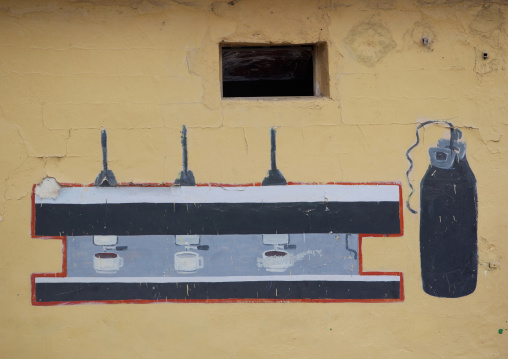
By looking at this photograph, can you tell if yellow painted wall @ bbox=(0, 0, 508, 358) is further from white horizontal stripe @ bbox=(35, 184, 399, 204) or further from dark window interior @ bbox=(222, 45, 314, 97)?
dark window interior @ bbox=(222, 45, 314, 97)

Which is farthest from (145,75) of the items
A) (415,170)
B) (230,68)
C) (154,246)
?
(415,170)

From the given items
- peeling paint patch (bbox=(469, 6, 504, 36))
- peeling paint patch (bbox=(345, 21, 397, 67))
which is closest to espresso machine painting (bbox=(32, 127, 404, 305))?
peeling paint patch (bbox=(345, 21, 397, 67))

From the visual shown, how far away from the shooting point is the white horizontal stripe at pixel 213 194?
286 centimetres

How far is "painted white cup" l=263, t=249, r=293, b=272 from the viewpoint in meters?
2.89

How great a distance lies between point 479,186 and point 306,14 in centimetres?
136

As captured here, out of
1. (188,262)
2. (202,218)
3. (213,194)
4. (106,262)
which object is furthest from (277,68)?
(106,262)

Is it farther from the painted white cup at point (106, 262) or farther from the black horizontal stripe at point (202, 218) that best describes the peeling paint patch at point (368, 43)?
the painted white cup at point (106, 262)

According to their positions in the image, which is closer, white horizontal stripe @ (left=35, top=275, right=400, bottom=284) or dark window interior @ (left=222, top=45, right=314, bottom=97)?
white horizontal stripe @ (left=35, top=275, right=400, bottom=284)

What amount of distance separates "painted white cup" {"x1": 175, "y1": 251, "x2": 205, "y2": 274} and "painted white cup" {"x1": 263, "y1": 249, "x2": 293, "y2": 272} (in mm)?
354

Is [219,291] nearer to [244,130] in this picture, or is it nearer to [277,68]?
[244,130]

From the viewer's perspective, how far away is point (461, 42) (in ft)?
9.50

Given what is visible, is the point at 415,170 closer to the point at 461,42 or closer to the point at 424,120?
the point at 424,120

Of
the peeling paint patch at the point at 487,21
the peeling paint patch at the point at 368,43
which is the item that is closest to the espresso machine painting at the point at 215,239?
the peeling paint patch at the point at 368,43

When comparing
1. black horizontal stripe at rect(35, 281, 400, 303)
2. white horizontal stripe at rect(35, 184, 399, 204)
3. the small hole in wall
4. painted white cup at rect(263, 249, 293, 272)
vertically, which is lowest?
black horizontal stripe at rect(35, 281, 400, 303)
